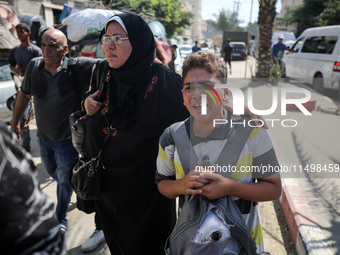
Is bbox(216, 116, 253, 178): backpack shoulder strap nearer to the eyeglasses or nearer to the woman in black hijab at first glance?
the woman in black hijab

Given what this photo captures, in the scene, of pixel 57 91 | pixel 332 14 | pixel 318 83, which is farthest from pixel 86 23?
pixel 332 14

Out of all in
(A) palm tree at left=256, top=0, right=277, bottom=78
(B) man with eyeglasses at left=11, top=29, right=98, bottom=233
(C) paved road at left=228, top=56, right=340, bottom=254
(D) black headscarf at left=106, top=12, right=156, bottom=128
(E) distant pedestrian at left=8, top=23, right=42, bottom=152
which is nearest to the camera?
(D) black headscarf at left=106, top=12, right=156, bottom=128

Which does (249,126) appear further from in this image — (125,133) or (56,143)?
(56,143)

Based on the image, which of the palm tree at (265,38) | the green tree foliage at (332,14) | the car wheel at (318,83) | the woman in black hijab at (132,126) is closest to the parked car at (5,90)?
the woman in black hijab at (132,126)

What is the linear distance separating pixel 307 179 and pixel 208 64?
112 inches

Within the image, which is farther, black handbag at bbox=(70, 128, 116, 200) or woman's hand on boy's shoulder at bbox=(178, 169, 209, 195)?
black handbag at bbox=(70, 128, 116, 200)

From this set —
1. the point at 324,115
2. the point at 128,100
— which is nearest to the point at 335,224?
the point at 128,100

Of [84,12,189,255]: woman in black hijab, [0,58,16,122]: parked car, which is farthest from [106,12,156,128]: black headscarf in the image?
[0,58,16,122]: parked car

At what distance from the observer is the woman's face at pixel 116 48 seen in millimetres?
1996

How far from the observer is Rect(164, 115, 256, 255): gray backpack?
1.25m

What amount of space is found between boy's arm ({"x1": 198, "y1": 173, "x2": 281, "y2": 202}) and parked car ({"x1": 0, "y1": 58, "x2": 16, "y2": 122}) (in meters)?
4.80

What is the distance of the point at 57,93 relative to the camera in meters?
2.83

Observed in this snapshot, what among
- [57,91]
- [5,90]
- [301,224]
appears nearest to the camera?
[301,224]

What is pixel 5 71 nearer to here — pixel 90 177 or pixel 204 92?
pixel 90 177
